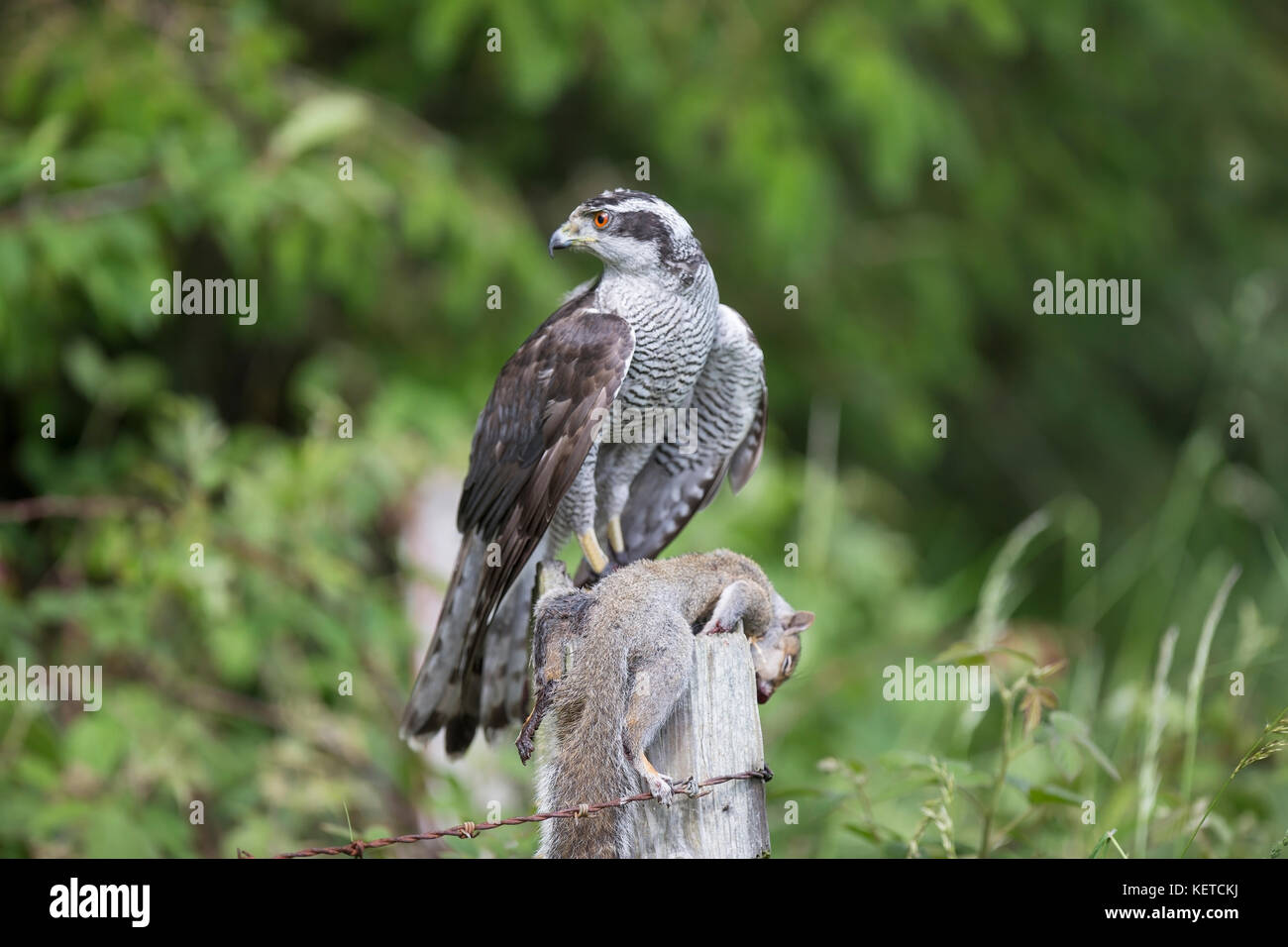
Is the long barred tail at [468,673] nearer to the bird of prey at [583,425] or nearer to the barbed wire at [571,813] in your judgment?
the bird of prey at [583,425]

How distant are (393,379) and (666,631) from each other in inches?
131

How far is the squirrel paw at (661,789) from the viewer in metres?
2.16

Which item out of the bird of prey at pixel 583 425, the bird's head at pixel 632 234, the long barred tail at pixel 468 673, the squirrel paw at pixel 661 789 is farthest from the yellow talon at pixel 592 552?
the squirrel paw at pixel 661 789

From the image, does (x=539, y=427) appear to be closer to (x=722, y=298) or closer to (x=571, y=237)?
(x=571, y=237)

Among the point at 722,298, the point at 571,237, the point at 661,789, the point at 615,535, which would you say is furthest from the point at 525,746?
the point at 722,298

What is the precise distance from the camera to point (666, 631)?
2.29 metres

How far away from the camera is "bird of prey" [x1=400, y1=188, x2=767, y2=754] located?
280 cm

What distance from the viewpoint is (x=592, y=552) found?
305 centimetres

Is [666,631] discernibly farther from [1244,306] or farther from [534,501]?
[1244,306]

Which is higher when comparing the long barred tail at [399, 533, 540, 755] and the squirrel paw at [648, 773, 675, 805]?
the long barred tail at [399, 533, 540, 755]

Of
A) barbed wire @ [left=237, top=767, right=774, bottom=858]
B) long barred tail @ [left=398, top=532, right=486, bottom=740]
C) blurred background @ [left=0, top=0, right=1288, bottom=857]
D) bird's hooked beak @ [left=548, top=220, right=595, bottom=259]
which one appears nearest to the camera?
barbed wire @ [left=237, top=767, right=774, bottom=858]

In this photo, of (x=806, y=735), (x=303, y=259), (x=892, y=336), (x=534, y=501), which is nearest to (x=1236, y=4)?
(x=892, y=336)

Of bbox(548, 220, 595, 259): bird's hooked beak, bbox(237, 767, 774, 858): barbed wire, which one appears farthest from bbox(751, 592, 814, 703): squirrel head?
bbox(548, 220, 595, 259): bird's hooked beak

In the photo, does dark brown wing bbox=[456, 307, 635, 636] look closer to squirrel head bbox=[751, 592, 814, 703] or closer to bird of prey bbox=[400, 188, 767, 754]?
bird of prey bbox=[400, 188, 767, 754]
